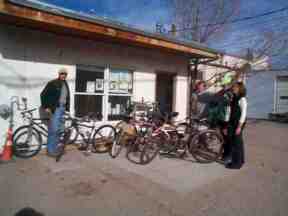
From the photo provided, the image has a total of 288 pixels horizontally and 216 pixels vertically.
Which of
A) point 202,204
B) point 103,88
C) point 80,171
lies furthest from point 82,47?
point 202,204

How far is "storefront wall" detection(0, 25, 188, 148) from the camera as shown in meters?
4.81

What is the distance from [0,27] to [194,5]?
12.4 metres

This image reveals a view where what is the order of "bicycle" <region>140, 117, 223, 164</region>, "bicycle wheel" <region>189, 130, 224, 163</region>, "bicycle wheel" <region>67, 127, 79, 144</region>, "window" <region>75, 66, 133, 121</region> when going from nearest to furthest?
"bicycle" <region>140, 117, 223, 164</region> < "bicycle wheel" <region>189, 130, 224, 163</region> < "bicycle wheel" <region>67, 127, 79, 144</region> < "window" <region>75, 66, 133, 121</region>

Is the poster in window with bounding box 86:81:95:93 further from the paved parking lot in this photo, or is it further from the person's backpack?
the person's backpack

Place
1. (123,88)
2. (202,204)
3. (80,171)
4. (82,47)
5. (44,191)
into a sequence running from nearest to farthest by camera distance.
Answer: (202,204) < (44,191) < (80,171) < (82,47) < (123,88)

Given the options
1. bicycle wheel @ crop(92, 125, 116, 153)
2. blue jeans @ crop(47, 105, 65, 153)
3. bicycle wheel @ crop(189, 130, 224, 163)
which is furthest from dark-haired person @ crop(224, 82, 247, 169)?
blue jeans @ crop(47, 105, 65, 153)

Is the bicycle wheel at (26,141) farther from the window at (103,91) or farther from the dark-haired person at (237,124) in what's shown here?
the dark-haired person at (237,124)

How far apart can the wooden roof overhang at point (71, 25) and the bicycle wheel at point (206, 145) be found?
277 centimetres

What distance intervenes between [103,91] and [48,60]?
5.32 ft

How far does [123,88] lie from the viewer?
21.6 ft

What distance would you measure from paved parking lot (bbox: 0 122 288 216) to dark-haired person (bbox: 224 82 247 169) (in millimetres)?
257

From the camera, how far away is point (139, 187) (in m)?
3.56

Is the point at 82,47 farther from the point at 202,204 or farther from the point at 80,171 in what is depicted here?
the point at 202,204

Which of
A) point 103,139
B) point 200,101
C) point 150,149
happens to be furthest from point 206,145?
point 200,101
